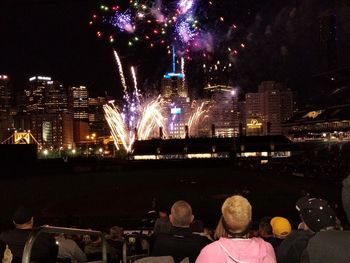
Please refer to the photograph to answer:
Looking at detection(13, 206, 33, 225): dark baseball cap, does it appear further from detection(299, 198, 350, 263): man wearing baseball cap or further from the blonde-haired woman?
detection(299, 198, 350, 263): man wearing baseball cap

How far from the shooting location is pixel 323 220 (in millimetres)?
3771

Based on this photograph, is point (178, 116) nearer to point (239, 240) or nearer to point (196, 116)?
point (196, 116)

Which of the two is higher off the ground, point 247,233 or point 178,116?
point 178,116

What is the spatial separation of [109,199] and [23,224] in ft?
82.6

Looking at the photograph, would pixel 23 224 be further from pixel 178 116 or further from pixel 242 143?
pixel 178 116

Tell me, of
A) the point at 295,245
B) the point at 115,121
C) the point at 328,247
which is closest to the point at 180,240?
the point at 295,245

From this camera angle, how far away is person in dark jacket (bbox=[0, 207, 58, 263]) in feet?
15.2

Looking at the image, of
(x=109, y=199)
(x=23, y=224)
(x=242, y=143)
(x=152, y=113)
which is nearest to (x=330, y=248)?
(x=23, y=224)

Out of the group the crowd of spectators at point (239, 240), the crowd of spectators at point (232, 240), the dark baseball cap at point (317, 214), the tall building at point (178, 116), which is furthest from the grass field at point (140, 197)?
the tall building at point (178, 116)

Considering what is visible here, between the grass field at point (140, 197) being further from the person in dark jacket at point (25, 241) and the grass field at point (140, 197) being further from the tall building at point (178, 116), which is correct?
the tall building at point (178, 116)

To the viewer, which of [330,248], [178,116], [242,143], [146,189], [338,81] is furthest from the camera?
[178,116]

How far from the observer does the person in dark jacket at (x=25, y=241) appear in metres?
4.62

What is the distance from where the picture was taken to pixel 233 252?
135 inches

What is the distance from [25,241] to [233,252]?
92.4 inches
